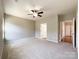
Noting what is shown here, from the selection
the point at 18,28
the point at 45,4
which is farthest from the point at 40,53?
the point at 18,28

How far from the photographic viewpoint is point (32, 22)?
10.7 meters

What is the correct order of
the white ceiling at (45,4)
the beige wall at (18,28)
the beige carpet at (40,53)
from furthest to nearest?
the beige wall at (18,28) → the white ceiling at (45,4) → the beige carpet at (40,53)

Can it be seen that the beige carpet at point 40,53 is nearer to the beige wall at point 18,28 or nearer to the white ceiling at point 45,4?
the white ceiling at point 45,4

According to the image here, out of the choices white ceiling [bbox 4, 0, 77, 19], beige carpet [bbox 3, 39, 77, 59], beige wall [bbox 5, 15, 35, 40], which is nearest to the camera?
beige carpet [bbox 3, 39, 77, 59]

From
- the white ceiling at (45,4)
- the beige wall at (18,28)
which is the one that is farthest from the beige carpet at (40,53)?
the beige wall at (18,28)

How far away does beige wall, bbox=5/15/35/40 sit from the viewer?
8450 mm

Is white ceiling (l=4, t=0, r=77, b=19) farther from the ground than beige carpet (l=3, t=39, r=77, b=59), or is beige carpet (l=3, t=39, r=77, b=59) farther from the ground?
white ceiling (l=4, t=0, r=77, b=19)

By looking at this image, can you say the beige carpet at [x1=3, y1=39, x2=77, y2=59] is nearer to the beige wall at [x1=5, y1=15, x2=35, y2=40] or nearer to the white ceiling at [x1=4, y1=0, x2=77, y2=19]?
the white ceiling at [x1=4, y1=0, x2=77, y2=19]

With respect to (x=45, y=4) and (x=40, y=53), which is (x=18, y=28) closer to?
(x=45, y=4)

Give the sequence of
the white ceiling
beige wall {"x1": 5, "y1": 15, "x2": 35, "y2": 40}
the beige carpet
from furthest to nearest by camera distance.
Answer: beige wall {"x1": 5, "y1": 15, "x2": 35, "y2": 40}
the white ceiling
the beige carpet

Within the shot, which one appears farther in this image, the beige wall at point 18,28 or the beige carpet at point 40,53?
the beige wall at point 18,28

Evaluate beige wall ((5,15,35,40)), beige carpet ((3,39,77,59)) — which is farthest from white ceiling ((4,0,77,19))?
beige wall ((5,15,35,40))

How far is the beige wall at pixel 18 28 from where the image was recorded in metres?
8.45

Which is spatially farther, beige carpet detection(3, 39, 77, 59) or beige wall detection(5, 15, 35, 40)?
beige wall detection(5, 15, 35, 40)
